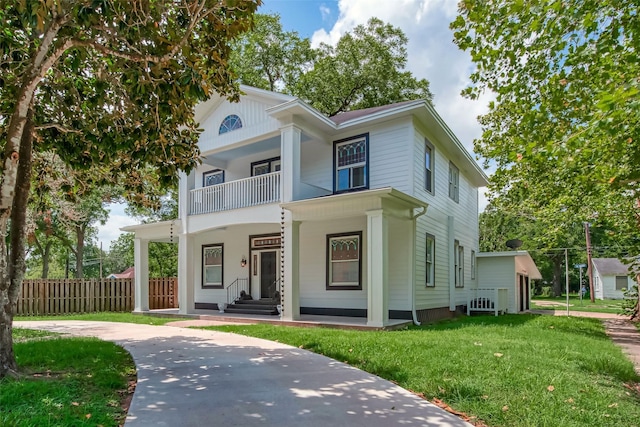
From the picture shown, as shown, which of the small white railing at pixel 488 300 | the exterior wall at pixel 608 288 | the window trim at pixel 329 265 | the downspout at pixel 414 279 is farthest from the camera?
the exterior wall at pixel 608 288

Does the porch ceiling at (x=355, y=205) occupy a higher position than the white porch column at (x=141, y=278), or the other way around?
the porch ceiling at (x=355, y=205)

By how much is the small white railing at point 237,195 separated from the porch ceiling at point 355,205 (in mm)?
1201

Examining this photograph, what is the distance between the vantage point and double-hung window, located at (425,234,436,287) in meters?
13.2

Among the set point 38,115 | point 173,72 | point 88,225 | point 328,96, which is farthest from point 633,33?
point 88,225

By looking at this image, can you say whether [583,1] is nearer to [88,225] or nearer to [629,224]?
[629,224]

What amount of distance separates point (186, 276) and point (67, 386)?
10.0 m

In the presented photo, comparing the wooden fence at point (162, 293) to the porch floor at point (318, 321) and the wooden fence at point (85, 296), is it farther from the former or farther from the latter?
the porch floor at point (318, 321)

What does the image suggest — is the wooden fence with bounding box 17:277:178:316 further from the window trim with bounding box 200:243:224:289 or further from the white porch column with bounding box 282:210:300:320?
the white porch column with bounding box 282:210:300:320

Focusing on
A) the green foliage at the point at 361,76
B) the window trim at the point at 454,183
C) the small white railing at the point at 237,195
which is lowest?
the small white railing at the point at 237,195

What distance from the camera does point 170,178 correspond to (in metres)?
7.23

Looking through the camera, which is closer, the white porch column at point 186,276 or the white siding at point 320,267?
the white siding at point 320,267

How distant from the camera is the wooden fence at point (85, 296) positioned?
16.6m

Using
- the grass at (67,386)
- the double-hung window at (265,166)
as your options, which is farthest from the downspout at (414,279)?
the grass at (67,386)

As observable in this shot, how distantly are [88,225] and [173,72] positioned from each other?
24364 millimetres
